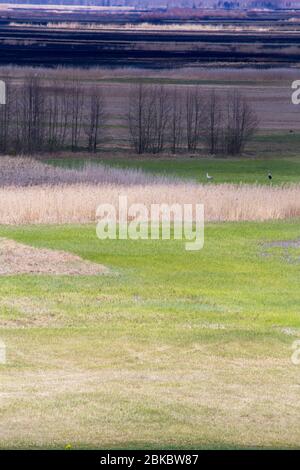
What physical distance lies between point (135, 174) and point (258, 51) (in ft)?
241

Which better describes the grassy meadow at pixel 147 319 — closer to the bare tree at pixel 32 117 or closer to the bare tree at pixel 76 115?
the bare tree at pixel 32 117

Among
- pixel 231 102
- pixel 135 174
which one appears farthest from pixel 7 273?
pixel 231 102

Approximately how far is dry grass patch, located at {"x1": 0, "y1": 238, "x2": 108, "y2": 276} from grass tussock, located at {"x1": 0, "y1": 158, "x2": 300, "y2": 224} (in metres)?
6.86

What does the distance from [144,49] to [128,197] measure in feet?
268

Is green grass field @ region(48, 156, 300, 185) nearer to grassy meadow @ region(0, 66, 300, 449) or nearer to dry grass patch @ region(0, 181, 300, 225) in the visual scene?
grassy meadow @ region(0, 66, 300, 449)

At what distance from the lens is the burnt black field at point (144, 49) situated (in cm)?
9156

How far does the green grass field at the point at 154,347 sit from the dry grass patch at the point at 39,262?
495 millimetres

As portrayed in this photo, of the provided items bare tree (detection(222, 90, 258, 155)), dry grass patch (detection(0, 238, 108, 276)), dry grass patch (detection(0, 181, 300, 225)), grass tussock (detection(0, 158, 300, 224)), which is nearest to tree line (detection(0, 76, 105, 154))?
bare tree (detection(222, 90, 258, 155))

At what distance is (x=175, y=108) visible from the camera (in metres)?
54.9

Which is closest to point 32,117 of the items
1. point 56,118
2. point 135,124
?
point 56,118

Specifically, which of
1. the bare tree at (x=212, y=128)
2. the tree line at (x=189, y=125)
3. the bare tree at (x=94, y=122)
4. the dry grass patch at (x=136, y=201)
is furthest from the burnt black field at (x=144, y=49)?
the dry grass patch at (x=136, y=201)

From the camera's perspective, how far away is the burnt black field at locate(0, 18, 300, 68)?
3605 inches

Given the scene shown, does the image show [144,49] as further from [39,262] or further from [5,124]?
[39,262]

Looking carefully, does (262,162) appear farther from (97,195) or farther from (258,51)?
(258,51)
